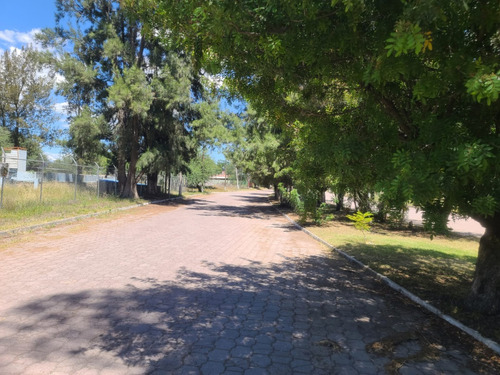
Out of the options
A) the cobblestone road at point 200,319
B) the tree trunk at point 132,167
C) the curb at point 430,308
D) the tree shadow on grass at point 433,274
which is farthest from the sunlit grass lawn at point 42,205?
the tree shadow on grass at point 433,274

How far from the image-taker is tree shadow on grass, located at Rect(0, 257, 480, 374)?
11.9 ft

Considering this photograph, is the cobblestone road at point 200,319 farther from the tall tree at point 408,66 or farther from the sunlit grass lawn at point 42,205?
the sunlit grass lawn at point 42,205

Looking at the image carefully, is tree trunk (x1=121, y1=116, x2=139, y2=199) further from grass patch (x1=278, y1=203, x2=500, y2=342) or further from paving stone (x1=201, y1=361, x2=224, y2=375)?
paving stone (x1=201, y1=361, x2=224, y2=375)

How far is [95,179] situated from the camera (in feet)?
74.2

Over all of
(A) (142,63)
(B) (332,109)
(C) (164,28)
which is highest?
(A) (142,63)

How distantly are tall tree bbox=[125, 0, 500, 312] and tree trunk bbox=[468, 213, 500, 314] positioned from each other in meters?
0.01

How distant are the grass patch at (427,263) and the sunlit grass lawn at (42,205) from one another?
990 cm

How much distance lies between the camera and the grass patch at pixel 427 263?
17.8ft

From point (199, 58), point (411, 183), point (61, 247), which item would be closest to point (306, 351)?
point (411, 183)

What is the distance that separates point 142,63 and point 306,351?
2483 cm

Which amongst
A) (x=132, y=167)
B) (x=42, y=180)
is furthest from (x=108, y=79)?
(x=42, y=180)

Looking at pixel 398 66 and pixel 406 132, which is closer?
pixel 398 66

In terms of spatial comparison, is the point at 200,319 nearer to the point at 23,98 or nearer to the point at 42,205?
the point at 42,205

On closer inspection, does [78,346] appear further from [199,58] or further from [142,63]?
[142,63]
